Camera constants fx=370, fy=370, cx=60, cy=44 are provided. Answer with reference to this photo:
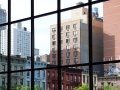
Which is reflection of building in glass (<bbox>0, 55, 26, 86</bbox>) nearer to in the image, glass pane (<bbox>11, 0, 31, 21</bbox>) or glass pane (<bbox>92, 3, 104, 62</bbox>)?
glass pane (<bbox>11, 0, 31, 21</bbox>)

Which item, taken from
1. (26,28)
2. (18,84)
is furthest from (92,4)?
(18,84)

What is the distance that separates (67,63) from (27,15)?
0.73 meters

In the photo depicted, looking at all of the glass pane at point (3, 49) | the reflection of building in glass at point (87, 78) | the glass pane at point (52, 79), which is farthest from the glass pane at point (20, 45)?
the reflection of building in glass at point (87, 78)

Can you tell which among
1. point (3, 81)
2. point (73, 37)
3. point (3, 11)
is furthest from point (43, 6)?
point (3, 81)

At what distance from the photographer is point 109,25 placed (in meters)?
3.14

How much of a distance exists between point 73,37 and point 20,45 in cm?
72

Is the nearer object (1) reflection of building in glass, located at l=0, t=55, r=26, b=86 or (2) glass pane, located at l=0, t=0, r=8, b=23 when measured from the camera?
(1) reflection of building in glass, located at l=0, t=55, r=26, b=86

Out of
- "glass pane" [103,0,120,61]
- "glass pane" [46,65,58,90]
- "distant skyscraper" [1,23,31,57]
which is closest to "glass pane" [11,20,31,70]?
"distant skyscraper" [1,23,31,57]

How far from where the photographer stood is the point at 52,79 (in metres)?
3.51

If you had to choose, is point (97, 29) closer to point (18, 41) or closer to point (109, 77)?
point (109, 77)

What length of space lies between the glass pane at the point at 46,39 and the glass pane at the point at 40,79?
10cm

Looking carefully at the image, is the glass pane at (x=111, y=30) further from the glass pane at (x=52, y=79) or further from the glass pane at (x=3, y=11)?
the glass pane at (x=3, y=11)

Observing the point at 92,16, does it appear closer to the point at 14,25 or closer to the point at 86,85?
the point at 86,85

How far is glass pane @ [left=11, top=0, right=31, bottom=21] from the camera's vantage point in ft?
12.3
